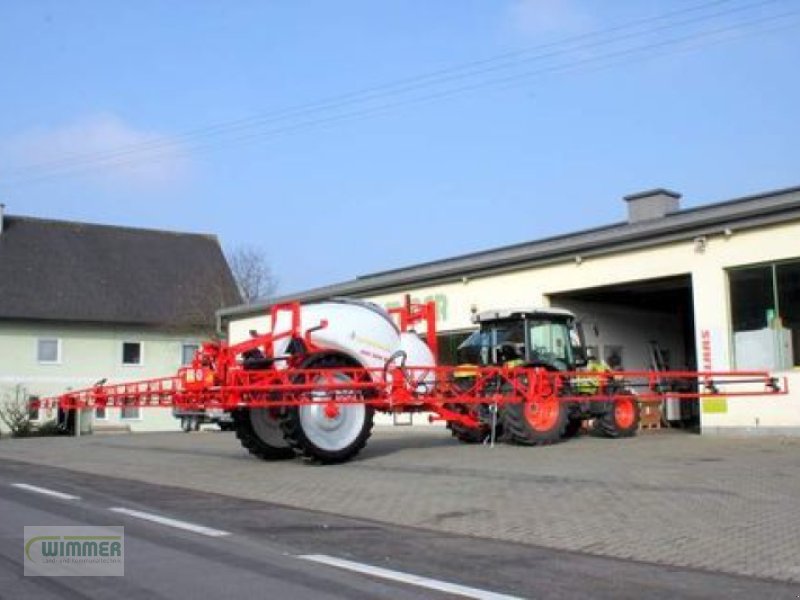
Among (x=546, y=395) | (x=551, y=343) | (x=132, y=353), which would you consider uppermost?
(x=132, y=353)

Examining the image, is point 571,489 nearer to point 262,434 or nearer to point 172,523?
point 172,523

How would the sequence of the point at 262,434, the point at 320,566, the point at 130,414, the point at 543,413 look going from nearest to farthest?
the point at 320,566, the point at 262,434, the point at 543,413, the point at 130,414

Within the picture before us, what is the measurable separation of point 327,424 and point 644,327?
15.9 m

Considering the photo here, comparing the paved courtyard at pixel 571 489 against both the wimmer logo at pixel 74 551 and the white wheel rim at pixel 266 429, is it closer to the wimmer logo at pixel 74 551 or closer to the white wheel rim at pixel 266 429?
the white wheel rim at pixel 266 429

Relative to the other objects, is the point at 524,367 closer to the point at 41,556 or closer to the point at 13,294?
the point at 41,556

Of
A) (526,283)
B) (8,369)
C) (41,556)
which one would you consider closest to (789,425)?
(526,283)

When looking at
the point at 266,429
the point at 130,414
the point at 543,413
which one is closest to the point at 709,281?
the point at 543,413

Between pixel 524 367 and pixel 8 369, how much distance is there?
33.1 m

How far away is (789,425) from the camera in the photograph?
18859mm

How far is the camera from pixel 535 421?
18.0 metres

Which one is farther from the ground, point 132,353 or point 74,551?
point 132,353

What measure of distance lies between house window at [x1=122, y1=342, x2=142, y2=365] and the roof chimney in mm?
29204

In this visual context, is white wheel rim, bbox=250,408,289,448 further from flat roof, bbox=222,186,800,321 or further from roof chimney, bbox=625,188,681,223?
roof chimney, bbox=625,188,681,223

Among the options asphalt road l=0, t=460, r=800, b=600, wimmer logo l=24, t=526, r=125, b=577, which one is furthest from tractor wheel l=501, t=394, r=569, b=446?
wimmer logo l=24, t=526, r=125, b=577
